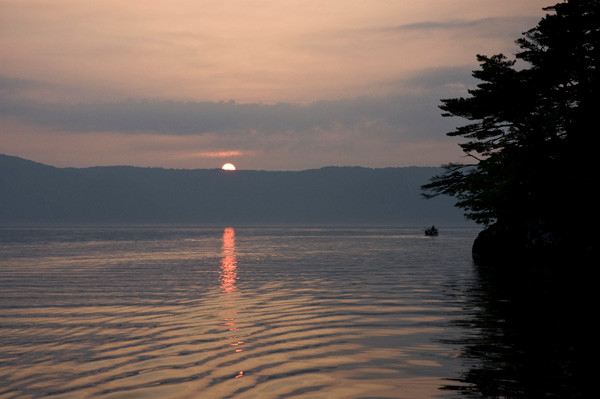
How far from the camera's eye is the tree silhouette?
109 ft

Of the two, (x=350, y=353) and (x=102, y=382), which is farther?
(x=350, y=353)

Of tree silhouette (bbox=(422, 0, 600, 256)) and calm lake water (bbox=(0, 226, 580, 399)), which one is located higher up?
tree silhouette (bbox=(422, 0, 600, 256))

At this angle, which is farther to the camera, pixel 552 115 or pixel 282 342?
pixel 552 115

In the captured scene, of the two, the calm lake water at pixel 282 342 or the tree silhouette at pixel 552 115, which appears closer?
the calm lake water at pixel 282 342

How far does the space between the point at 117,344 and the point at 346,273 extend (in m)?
23.1

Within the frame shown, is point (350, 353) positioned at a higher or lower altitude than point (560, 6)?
lower

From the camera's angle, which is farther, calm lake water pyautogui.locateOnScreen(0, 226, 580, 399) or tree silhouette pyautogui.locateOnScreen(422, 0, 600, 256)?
tree silhouette pyautogui.locateOnScreen(422, 0, 600, 256)

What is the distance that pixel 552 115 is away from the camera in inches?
1369

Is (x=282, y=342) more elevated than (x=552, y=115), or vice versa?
(x=552, y=115)

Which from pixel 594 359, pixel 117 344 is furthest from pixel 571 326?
pixel 117 344

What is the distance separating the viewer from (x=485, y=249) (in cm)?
4850

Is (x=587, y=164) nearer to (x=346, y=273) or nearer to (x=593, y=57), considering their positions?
(x=593, y=57)

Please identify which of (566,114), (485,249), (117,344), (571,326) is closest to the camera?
(117,344)

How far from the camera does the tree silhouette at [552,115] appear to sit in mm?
33375
